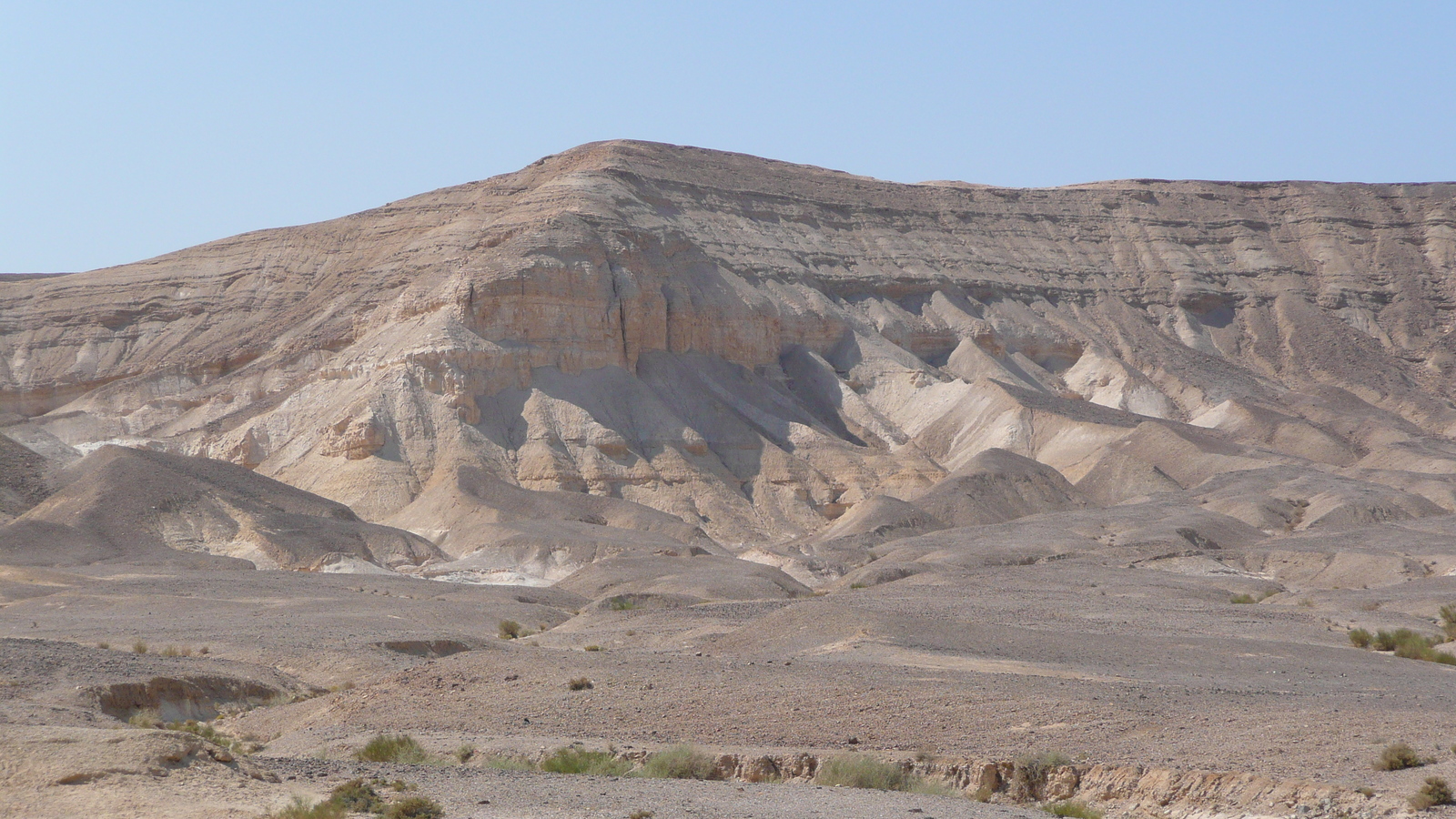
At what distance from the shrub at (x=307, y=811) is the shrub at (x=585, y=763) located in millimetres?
3614

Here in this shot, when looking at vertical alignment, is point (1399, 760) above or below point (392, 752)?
above

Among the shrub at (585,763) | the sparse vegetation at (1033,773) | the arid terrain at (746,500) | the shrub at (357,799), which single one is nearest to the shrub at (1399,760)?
the arid terrain at (746,500)

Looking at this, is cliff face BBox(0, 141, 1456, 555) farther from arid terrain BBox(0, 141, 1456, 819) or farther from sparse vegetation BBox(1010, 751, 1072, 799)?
sparse vegetation BBox(1010, 751, 1072, 799)

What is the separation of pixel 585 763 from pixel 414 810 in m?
3.64

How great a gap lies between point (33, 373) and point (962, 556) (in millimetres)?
58104

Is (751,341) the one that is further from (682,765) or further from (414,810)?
(414,810)

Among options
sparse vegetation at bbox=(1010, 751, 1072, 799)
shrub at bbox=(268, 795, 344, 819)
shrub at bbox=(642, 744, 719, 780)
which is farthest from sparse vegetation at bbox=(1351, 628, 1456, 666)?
shrub at bbox=(268, 795, 344, 819)

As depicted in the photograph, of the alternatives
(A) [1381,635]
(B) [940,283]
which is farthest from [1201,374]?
(A) [1381,635]

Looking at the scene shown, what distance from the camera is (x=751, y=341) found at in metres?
76.6

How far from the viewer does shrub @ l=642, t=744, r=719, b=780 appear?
45.8 feet

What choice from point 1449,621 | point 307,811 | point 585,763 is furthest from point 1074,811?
point 1449,621

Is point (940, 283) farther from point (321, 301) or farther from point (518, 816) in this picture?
point (518, 816)

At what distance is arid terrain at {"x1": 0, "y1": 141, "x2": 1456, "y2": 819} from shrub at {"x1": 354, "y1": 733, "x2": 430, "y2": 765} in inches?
9.4

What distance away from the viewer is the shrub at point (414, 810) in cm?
1062
